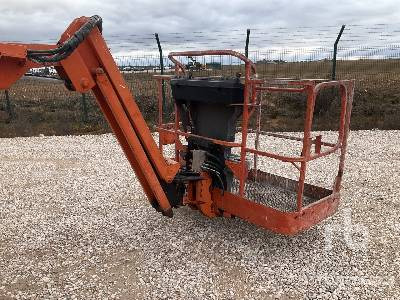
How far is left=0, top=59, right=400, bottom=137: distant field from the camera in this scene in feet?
39.7

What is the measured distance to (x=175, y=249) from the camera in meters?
4.59

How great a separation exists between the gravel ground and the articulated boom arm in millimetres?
703

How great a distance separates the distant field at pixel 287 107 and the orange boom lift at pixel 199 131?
5.80 metres

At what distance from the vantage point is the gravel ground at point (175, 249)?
3.88 meters

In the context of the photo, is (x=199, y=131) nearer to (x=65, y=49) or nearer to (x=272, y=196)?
(x=272, y=196)

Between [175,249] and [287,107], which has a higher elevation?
[287,107]

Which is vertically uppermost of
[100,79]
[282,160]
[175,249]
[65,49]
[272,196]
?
[65,49]

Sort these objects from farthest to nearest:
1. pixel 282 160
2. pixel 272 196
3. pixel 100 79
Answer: pixel 272 196
pixel 282 160
pixel 100 79

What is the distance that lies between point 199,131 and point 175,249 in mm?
1557

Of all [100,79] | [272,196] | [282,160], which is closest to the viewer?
[100,79]

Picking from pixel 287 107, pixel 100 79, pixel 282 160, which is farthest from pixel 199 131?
pixel 287 107

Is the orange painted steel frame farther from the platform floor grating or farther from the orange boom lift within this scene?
the platform floor grating

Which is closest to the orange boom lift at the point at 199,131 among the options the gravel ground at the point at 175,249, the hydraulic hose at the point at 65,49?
the hydraulic hose at the point at 65,49

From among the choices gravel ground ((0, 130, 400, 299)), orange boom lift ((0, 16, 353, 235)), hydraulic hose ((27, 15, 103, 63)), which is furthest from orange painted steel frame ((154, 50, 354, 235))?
hydraulic hose ((27, 15, 103, 63))
